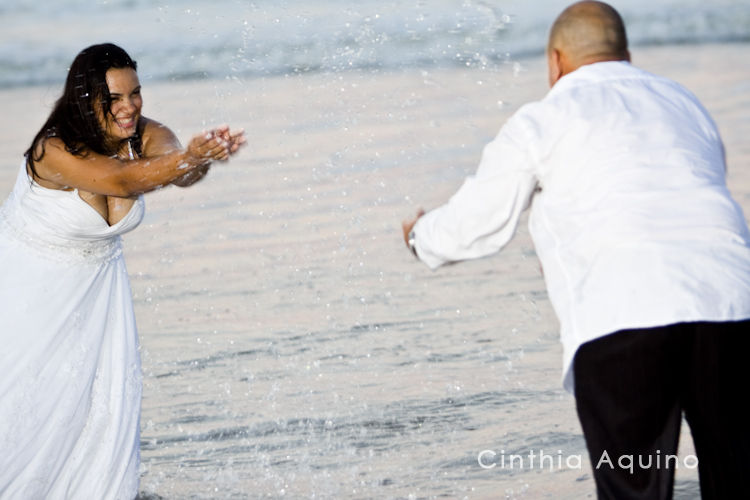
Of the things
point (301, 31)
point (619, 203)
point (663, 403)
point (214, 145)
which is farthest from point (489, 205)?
point (301, 31)

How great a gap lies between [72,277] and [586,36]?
94.0 inches

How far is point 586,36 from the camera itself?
357 centimetres

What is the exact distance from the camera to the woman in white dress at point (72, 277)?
15.5 ft

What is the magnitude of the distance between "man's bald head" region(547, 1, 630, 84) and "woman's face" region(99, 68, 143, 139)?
1914mm

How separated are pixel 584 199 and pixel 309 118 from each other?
35.9 ft

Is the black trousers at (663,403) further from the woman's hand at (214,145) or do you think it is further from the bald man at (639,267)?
the woman's hand at (214,145)

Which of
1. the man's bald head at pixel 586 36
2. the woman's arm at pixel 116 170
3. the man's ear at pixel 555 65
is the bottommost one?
the woman's arm at pixel 116 170

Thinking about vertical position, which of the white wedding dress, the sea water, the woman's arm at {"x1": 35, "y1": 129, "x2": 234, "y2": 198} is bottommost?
the sea water

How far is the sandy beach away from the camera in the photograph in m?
5.59

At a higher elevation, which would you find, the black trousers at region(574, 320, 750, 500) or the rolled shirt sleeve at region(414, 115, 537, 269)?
the rolled shirt sleeve at region(414, 115, 537, 269)

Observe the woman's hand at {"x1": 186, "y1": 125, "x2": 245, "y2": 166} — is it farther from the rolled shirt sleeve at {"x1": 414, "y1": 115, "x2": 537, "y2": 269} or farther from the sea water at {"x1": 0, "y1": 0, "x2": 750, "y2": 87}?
the sea water at {"x1": 0, "y1": 0, "x2": 750, "y2": 87}

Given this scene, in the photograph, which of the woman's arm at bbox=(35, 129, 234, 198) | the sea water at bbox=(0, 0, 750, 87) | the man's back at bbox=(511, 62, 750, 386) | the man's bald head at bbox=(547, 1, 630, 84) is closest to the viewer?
the man's back at bbox=(511, 62, 750, 386)

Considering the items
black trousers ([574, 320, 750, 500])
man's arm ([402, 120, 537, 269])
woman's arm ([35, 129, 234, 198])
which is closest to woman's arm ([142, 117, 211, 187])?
woman's arm ([35, 129, 234, 198])

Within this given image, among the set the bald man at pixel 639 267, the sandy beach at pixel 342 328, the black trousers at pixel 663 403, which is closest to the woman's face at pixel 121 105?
the sandy beach at pixel 342 328
